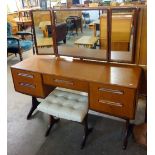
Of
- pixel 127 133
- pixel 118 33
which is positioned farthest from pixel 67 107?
pixel 118 33

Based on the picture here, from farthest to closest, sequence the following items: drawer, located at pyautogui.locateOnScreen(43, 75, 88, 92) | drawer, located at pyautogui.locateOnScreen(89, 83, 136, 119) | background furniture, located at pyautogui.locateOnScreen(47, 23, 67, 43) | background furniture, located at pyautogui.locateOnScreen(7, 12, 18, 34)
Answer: background furniture, located at pyautogui.locateOnScreen(7, 12, 18, 34), background furniture, located at pyautogui.locateOnScreen(47, 23, 67, 43), drawer, located at pyautogui.locateOnScreen(43, 75, 88, 92), drawer, located at pyautogui.locateOnScreen(89, 83, 136, 119)

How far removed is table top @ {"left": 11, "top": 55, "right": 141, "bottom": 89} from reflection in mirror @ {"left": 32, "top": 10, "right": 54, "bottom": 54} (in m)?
0.15

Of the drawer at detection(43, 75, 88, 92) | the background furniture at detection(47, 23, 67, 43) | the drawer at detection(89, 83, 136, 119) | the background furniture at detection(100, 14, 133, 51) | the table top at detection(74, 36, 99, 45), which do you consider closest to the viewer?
the drawer at detection(89, 83, 136, 119)

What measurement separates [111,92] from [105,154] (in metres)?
0.65

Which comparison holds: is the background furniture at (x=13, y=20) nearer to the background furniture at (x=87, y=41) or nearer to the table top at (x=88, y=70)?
the background furniture at (x=87, y=41)

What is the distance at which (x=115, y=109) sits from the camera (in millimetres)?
1564

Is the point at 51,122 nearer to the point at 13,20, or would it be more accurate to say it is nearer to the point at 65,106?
the point at 65,106

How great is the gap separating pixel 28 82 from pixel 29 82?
0.01m

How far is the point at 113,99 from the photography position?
5.03 feet

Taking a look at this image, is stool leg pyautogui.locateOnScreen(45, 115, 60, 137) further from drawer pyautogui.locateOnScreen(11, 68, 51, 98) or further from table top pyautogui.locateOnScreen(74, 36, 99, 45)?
table top pyautogui.locateOnScreen(74, 36, 99, 45)

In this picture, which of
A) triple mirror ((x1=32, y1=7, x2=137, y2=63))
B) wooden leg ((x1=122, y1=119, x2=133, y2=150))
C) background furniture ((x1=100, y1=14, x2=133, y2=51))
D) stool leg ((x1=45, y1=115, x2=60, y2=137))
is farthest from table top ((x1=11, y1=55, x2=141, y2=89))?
stool leg ((x1=45, y1=115, x2=60, y2=137))

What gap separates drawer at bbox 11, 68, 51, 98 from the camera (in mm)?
1829

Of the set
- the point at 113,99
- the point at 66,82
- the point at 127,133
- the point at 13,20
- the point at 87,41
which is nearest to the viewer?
the point at 113,99
